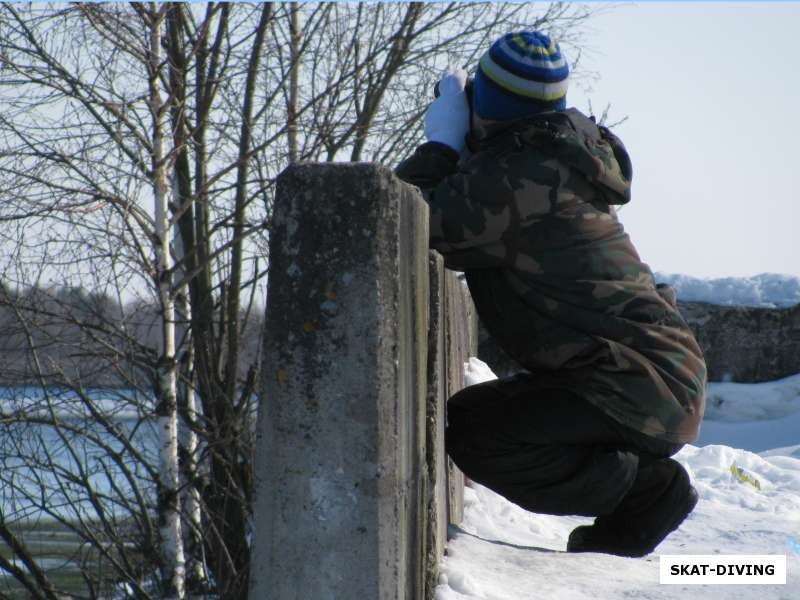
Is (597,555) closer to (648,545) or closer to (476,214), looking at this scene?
(648,545)

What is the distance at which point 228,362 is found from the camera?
1071cm

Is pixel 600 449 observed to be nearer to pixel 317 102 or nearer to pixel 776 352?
pixel 317 102

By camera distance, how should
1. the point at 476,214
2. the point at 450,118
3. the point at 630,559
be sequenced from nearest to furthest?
1. the point at 476,214
2. the point at 450,118
3. the point at 630,559

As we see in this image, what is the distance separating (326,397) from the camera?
2035mm

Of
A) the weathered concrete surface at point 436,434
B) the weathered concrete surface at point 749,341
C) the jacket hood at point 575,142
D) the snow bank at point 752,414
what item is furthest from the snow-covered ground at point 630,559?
the weathered concrete surface at point 749,341

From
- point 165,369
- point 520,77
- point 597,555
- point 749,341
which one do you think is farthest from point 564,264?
point 749,341

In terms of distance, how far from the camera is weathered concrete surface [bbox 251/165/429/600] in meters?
2.03

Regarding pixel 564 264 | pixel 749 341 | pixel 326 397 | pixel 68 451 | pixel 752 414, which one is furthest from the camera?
pixel 749 341

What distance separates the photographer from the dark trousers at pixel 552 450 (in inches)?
118

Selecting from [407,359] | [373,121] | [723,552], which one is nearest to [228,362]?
[373,121]

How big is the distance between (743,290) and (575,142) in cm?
1026

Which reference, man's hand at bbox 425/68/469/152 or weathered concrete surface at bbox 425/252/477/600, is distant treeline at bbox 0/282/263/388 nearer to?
weathered concrete surface at bbox 425/252/477/600

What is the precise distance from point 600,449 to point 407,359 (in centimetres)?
100

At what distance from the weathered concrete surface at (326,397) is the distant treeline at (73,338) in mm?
6457
